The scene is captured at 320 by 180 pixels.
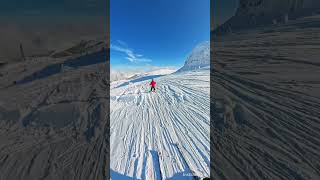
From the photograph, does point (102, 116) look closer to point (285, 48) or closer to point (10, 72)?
point (10, 72)

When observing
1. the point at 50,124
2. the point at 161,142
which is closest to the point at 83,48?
the point at 50,124

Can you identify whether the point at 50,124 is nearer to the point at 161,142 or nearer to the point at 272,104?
the point at 272,104

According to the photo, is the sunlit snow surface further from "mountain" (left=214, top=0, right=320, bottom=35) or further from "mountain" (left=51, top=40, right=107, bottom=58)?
"mountain" (left=51, top=40, right=107, bottom=58)

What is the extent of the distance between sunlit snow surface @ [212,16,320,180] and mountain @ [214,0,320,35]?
17 mm

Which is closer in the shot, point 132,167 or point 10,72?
point 10,72

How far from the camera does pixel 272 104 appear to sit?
35 centimetres

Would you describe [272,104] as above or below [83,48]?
below

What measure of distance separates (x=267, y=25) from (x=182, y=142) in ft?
4.39

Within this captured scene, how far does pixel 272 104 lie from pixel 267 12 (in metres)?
0.21

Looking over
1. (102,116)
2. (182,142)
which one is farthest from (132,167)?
(102,116)

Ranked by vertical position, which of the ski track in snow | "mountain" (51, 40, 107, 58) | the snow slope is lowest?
the ski track in snow

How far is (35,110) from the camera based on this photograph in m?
0.43

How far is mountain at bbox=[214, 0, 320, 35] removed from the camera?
1.12 feet

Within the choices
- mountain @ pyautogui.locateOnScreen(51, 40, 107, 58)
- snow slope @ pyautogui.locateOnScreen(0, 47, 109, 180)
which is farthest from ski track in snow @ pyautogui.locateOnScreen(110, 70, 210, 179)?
mountain @ pyautogui.locateOnScreen(51, 40, 107, 58)
